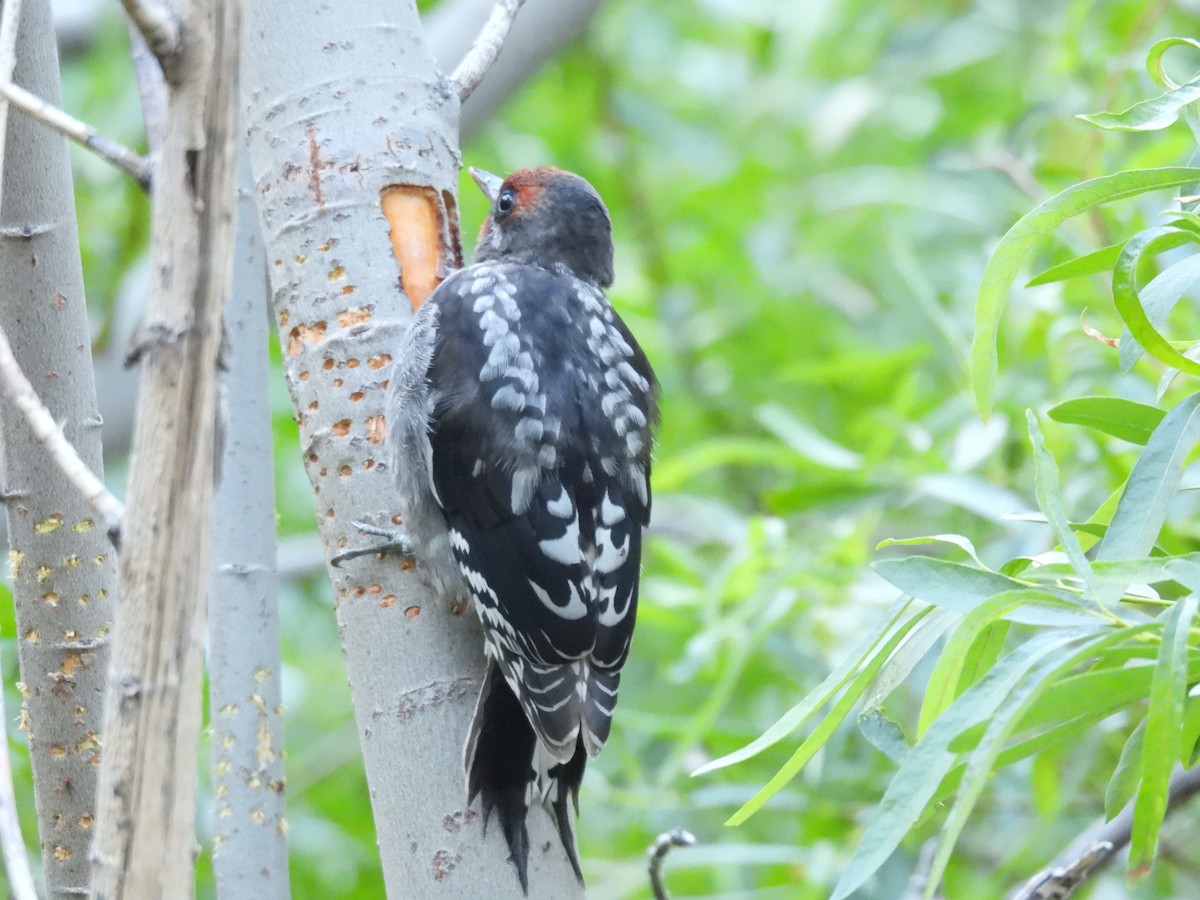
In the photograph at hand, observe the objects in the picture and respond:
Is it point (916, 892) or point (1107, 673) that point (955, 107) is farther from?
point (1107, 673)

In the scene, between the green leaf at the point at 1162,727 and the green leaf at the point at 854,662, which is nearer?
the green leaf at the point at 1162,727

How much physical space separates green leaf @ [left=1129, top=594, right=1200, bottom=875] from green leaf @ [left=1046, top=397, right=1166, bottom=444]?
1.19ft

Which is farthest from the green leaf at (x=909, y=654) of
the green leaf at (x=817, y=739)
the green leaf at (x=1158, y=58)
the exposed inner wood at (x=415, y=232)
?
the exposed inner wood at (x=415, y=232)

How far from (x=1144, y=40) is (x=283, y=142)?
94.0 inches

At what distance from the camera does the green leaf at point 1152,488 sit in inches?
45.8

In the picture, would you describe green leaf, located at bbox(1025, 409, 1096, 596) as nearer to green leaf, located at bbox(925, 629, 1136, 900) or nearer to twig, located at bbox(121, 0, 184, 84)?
green leaf, located at bbox(925, 629, 1136, 900)

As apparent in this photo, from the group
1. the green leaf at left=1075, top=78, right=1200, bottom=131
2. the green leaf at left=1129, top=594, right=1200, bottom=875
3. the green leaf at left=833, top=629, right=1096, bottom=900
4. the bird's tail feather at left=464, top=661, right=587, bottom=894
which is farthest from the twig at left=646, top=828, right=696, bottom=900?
the green leaf at left=1075, top=78, right=1200, bottom=131

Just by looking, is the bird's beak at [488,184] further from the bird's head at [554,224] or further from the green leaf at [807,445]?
the green leaf at [807,445]

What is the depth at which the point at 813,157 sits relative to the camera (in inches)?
181

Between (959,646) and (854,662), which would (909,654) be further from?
(959,646)

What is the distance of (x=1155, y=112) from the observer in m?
1.23

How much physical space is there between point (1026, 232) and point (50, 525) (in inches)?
42.1

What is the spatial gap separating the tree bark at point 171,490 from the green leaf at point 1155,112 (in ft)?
2.58

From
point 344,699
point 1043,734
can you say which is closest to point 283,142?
point 1043,734
